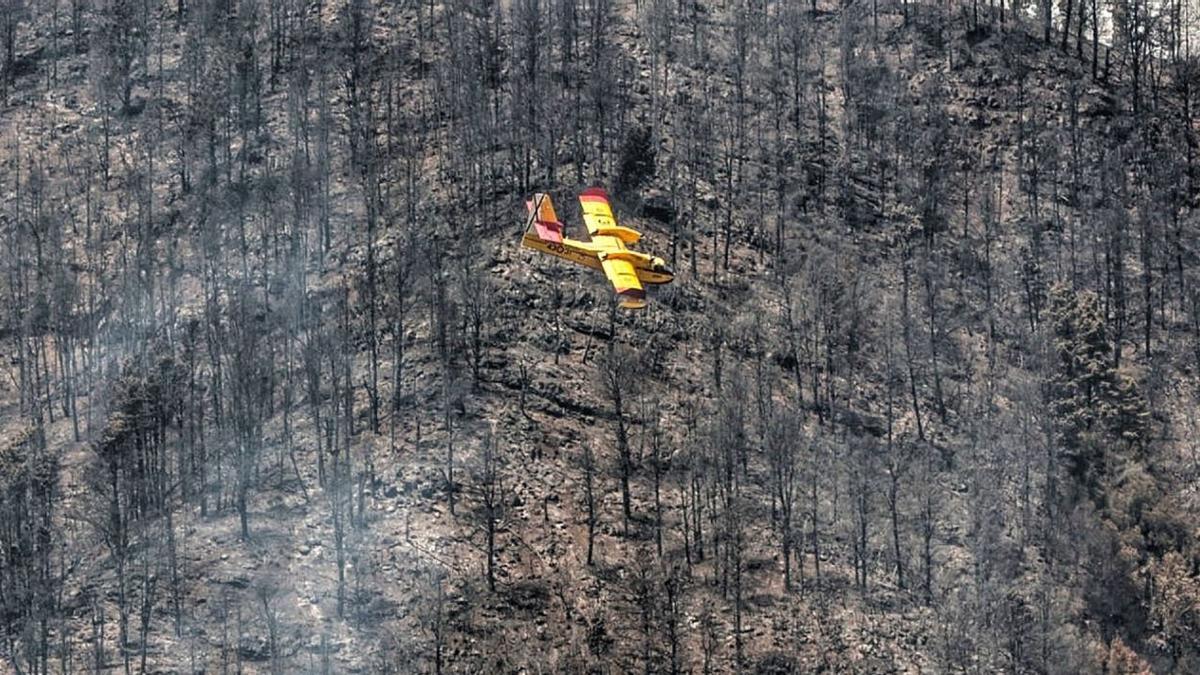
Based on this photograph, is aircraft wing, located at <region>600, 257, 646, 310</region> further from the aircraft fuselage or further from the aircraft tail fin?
the aircraft tail fin

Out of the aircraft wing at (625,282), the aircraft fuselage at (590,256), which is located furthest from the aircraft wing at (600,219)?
the aircraft wing at (625,282)

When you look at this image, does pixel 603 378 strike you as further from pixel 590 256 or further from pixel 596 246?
pixel 596 246

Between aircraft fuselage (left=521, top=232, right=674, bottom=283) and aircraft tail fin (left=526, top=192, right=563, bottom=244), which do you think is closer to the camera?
aircraft fuselage (left=521, top=232, right=674, bottom=283)

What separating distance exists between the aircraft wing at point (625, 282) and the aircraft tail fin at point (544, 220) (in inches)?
154

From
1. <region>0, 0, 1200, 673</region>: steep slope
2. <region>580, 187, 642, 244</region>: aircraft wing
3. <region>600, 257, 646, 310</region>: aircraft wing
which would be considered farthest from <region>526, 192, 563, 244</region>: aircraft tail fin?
<region>0, 0, 1200, 673</region>: steep slope

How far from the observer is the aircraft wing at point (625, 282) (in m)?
149

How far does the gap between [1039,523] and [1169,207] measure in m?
39.7

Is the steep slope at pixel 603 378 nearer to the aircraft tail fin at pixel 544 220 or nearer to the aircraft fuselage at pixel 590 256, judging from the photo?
the aircraft fuselage at pixel 590 256

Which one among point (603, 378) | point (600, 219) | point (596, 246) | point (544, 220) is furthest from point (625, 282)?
point (600, 219)

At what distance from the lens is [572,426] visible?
158000mm

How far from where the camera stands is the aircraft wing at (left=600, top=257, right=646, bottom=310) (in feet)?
489

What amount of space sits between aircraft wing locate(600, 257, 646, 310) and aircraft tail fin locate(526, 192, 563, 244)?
3912 mm

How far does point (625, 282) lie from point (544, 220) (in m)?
10.7

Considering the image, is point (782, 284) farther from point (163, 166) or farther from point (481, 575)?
point (163, 166)
